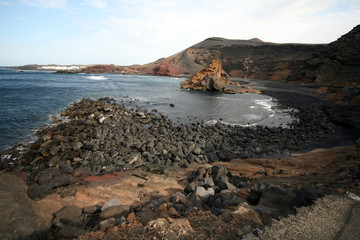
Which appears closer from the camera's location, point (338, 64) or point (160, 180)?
point (160, 180)

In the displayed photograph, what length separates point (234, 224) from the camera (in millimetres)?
3709

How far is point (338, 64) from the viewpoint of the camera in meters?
45.0

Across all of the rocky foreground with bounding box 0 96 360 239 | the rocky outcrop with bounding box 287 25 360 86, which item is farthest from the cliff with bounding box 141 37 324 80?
the rocky foreground with bounding box 0 96 360 239

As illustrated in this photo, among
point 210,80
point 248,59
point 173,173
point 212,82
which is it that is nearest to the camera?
point 173,173

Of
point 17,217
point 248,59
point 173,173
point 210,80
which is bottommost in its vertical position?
point 173,173

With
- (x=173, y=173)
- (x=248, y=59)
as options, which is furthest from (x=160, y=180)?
(x=248, y=59)

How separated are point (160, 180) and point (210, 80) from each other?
128ft

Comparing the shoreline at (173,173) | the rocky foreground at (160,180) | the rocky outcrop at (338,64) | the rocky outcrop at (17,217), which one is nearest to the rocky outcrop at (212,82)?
the rocky outcrop at (338,64)

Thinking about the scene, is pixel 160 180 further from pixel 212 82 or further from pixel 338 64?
pixel 338 64

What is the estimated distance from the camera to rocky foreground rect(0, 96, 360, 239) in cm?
404

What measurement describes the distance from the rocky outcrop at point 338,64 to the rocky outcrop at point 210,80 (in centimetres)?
2620

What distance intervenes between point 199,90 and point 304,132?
3140cm

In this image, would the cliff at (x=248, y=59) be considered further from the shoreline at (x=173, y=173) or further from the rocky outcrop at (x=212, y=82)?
the shoreline at (x=173, y=173)

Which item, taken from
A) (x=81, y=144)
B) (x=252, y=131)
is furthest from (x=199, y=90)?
(x=81, y=144)
